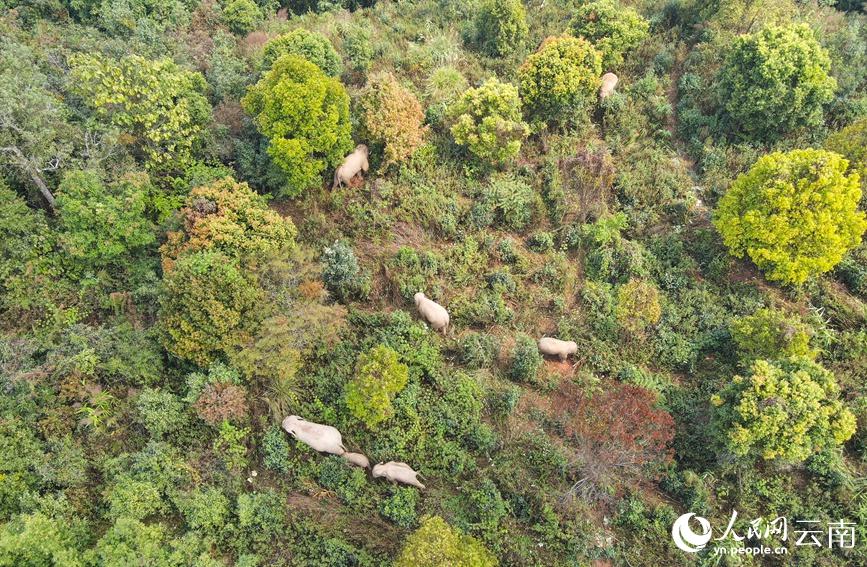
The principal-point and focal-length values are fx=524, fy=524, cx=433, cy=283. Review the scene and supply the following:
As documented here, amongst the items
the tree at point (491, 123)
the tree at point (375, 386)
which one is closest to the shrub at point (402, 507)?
the tree at point (375, 386)

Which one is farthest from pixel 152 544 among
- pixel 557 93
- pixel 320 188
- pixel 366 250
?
pixel 557 93

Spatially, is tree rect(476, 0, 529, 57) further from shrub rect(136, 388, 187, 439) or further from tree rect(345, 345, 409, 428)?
shrub rect(136, 388, 187, 439)

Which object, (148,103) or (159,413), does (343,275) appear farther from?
(148,103)

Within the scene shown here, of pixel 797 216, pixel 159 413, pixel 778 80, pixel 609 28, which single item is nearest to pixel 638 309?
pixel 797 216

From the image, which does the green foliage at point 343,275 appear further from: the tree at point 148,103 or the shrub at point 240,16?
the shrub at point 240,16

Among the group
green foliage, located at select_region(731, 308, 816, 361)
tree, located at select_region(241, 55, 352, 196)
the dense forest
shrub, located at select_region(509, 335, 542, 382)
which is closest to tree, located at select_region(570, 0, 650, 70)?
the dense forest
